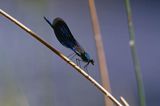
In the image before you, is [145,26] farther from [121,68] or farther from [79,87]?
[79,87]

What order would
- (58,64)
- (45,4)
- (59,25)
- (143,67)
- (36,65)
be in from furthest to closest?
(143,67)
(58,64)
(36,65)
(45,4)
(59,25)

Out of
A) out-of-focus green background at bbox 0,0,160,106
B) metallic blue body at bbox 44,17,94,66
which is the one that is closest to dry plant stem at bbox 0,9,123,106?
metallic blue body at bbox 44,17,94,66

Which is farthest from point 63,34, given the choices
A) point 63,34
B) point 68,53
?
point 68,53

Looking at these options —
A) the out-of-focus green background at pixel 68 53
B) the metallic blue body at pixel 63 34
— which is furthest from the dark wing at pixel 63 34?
the out-of-focus green background at pixel 68 53

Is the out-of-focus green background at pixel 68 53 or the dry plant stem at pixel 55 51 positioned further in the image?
the out-of-focus green background at pixel 68 53

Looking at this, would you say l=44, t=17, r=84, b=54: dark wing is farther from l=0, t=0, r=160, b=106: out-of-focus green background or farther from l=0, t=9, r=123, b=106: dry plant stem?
l=0, t=0, r=160, b=106: out-of-focus green background

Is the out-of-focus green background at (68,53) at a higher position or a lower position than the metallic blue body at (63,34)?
higher

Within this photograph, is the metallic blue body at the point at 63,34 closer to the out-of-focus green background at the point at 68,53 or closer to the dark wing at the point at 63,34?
the dark wing at the point at 63,34

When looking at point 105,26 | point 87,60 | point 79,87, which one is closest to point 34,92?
point 79,87
